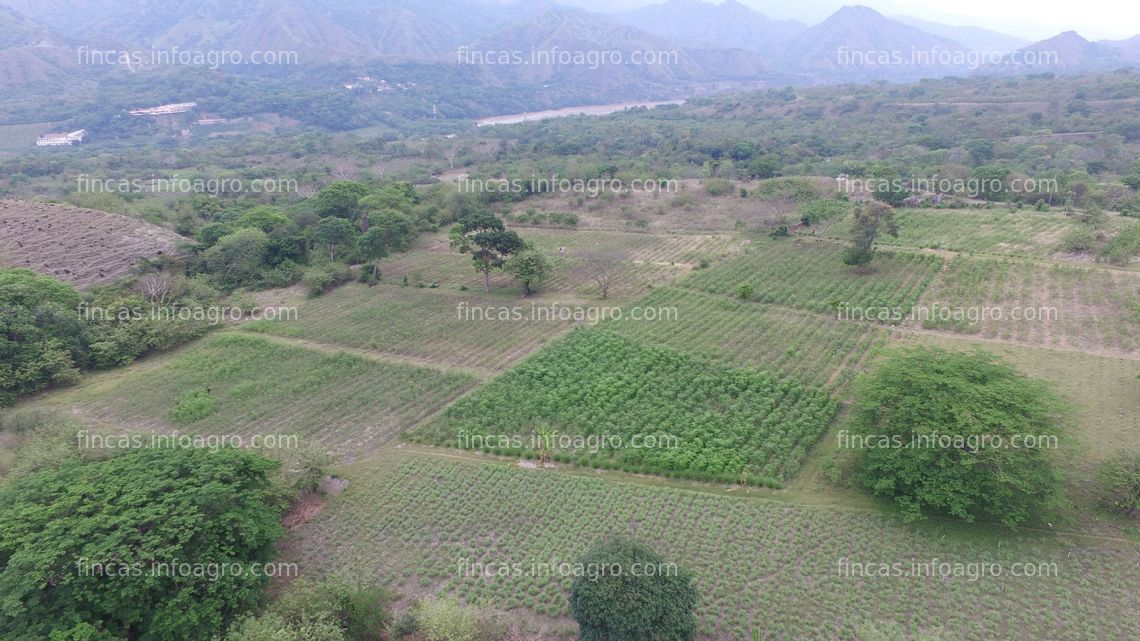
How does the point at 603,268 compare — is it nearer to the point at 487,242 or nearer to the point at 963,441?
the point at 487,242

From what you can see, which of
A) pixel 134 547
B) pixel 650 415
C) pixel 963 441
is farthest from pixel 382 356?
pixel 963 441

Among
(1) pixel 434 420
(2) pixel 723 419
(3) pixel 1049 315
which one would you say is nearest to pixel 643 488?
(2) pixel 723 419

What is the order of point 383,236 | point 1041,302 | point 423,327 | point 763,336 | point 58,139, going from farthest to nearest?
point 58,139
point 383,236
point 423,327
point 1041,302
point 763,336

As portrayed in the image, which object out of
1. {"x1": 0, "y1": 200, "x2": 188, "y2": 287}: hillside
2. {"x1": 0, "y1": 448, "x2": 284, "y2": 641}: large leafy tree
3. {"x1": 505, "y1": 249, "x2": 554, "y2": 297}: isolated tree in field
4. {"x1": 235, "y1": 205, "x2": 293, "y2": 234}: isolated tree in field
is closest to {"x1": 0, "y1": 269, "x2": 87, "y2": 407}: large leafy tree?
{"x1": 0, "y1": 200, "x2": 188, "y2": 287}: hillside

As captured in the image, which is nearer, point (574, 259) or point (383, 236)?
point (383, 236)

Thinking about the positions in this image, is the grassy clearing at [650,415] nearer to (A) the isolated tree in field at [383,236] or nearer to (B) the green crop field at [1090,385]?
(B) the green crop field at [1090,385]

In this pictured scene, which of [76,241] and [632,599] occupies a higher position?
[76,241]

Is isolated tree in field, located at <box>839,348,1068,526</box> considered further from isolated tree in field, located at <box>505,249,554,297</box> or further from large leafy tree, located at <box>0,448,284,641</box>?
isolated tree in field, located at <box>505,249,554,297</box>
